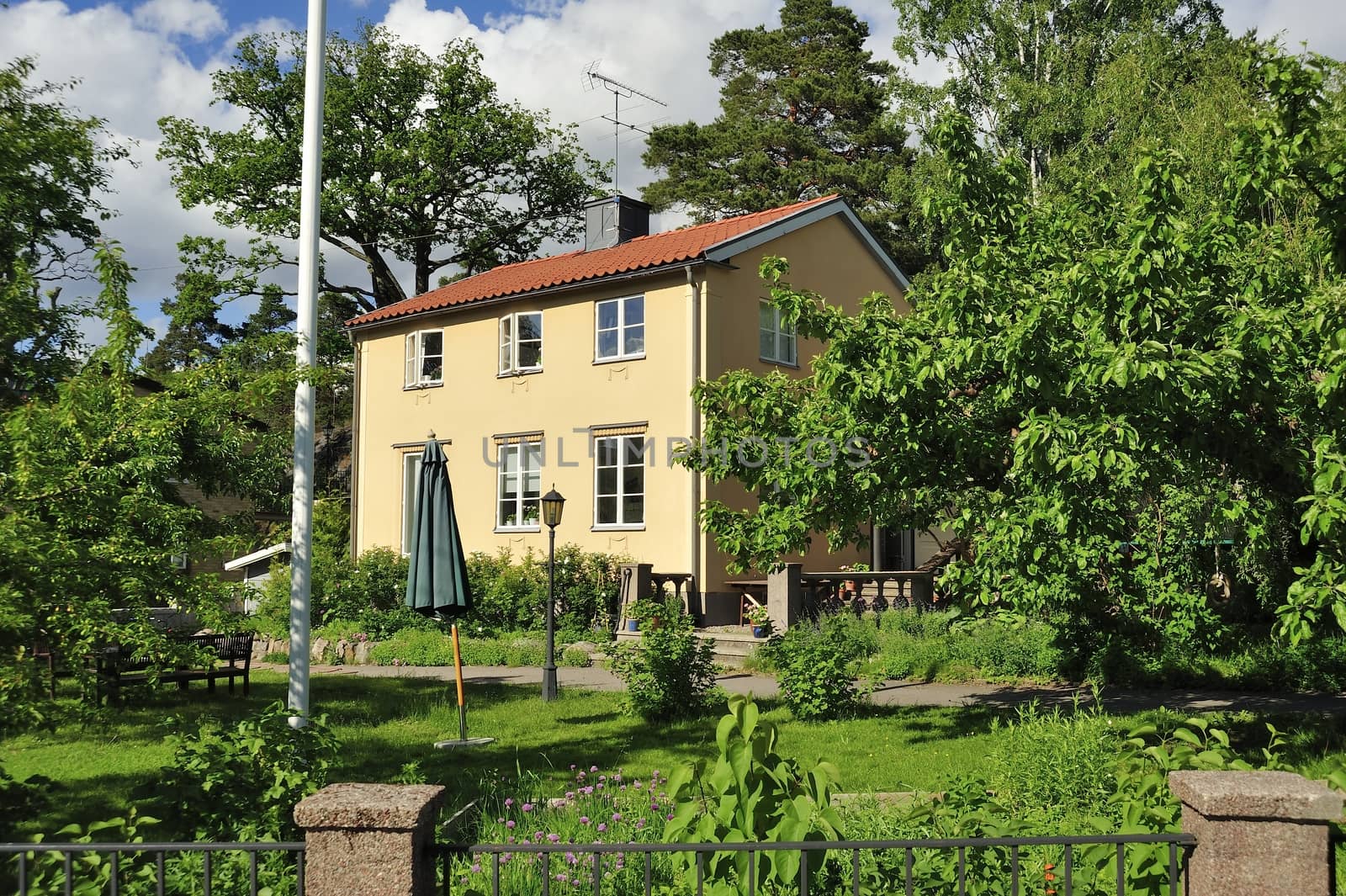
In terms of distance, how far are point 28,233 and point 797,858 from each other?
365 inches

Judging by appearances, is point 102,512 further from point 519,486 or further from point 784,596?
point 519,486

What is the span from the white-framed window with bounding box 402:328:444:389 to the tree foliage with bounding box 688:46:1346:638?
15601 millimetres

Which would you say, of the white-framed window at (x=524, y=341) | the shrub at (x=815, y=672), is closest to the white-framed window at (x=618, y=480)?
the white-framed window at (x=524, y=341)

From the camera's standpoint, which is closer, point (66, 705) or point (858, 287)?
point (66, 705)

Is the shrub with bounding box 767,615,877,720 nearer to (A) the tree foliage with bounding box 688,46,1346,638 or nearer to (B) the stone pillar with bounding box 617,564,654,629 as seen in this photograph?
(A) the tree foliage with bounding box 688,46,1346,638

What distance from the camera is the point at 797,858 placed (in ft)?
12.8

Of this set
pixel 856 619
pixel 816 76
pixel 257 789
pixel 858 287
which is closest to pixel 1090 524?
pixel 257 789

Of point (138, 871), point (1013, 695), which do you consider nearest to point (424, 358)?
point (1013, 695)

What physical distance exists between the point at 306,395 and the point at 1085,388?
5603 millimetres

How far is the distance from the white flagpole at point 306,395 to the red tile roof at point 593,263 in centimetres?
1133

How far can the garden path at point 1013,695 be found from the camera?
38.2 feet

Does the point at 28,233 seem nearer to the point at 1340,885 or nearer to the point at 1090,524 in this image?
the point at 1090,524

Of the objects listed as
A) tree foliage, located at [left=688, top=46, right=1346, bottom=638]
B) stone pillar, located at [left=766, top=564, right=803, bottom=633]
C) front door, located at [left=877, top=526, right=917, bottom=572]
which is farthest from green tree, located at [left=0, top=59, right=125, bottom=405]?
front door, located at [left=877, top=526, right=917, bottom=572]

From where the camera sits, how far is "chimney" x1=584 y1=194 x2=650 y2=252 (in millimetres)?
24250
